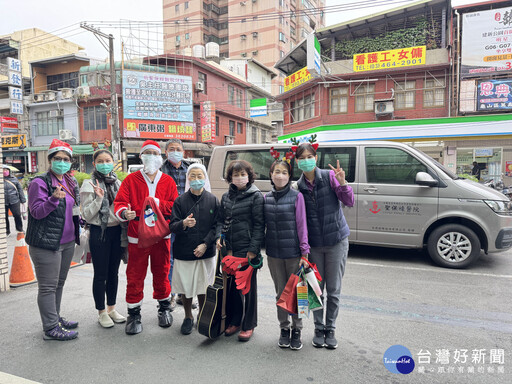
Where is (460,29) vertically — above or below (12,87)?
above

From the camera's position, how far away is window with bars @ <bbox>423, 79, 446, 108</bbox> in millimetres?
16484

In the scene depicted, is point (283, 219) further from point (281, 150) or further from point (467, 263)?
point (467, 263)

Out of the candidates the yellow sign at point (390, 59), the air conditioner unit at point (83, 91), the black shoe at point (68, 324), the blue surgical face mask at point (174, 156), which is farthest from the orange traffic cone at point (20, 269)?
the air conditioner unit at point (83, 91)

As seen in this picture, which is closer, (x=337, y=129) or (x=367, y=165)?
(x=367, y=165)

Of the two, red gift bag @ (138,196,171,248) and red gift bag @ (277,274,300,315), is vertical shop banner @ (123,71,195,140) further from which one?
red gift bag @ (277,274,300,315)

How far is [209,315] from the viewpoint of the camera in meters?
3.01

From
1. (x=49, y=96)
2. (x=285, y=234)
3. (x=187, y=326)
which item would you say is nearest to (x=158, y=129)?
(x=49, y=96)

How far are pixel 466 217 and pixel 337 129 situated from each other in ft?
43.2

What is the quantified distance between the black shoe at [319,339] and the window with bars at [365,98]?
16.7 meters

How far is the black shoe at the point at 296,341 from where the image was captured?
9.49 ft

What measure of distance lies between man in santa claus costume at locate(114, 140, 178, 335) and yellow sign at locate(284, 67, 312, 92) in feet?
54.8

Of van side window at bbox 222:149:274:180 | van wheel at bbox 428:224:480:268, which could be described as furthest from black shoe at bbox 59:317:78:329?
van wheel at bbox 428:224:480:268

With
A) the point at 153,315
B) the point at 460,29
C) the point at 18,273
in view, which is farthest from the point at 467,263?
the point at 460,29

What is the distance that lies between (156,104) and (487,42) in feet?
62.6
